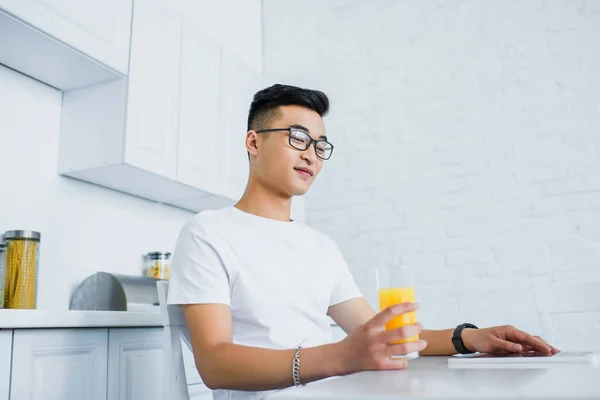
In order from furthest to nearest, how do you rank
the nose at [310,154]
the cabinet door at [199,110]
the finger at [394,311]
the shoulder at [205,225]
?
1. the cabinet door at [199,110]
2. the nose at [310,154]
3. the shoulder at [205,225]
4. the finger at [394,311]

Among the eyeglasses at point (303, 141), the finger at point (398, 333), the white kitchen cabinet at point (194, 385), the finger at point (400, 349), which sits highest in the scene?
the eyeglasses at point (303, 141)

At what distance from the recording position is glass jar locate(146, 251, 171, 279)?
7.45 feet

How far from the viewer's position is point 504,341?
1004mm

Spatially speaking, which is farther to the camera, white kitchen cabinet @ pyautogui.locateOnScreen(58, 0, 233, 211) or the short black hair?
white kitchen cabinet @ pyautogui.locateOnScreen(58, 0, 233, 211)

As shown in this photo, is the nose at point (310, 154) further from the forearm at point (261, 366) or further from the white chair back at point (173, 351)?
the forearm at point (261, 366)

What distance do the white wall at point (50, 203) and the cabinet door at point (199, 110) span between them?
13.2 inches

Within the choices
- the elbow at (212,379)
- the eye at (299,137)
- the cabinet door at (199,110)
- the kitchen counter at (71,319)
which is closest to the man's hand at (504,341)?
the elbow at (212,379)

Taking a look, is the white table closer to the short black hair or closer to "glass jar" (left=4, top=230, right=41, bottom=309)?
the short black hair

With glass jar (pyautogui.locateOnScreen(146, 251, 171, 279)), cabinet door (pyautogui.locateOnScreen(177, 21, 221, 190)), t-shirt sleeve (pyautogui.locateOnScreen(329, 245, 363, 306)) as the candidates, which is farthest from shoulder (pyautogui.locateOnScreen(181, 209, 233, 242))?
glass jar (pyautogui.locateOnScreen(146, 251, 171, 279))

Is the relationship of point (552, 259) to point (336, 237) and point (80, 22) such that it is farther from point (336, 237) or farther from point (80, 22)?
point (80, 22)

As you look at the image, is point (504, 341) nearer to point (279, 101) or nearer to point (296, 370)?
point (296, 370)

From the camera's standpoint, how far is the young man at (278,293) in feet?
2.65

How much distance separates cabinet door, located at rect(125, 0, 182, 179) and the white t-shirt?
800 mm

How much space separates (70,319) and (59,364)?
0.11m
